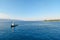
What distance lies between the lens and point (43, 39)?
2000cm

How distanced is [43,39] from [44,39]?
23 cm

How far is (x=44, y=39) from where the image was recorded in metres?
20.0
